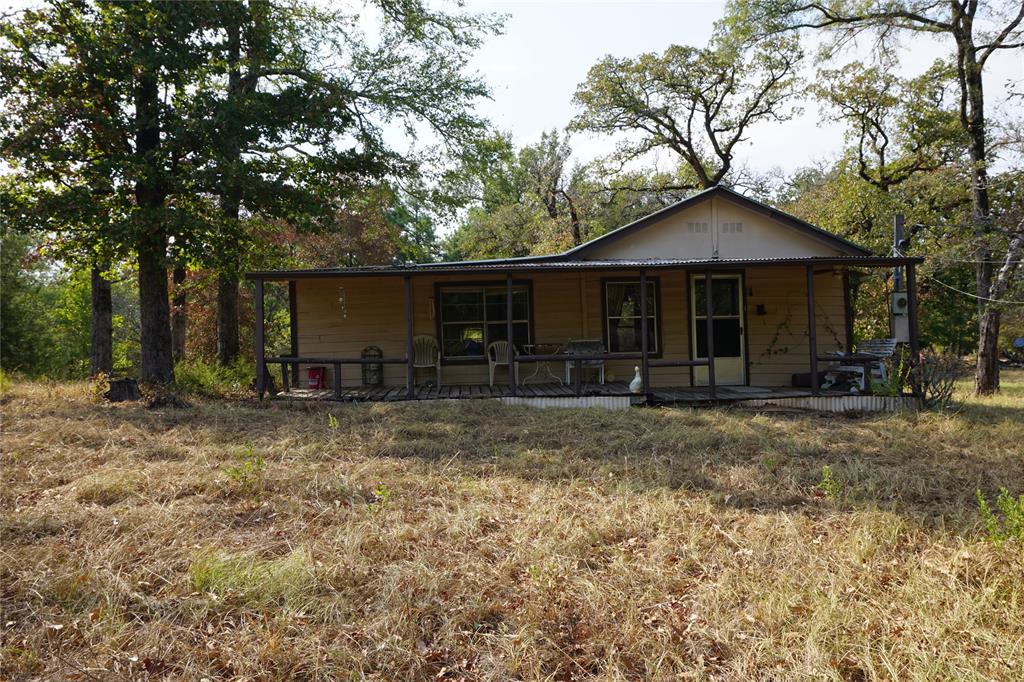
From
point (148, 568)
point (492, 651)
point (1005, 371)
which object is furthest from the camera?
point (1005, 371)

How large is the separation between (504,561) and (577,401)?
6.09 meters

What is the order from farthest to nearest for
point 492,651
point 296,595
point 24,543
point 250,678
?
point 24,543 → point 296,595 → point 492,651 → point 250,678

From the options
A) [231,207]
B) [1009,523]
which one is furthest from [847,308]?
[231,207]

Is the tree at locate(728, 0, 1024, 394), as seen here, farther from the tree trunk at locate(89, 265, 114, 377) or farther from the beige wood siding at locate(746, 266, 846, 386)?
the tree trunk at locate(89, 265, 114, 377)

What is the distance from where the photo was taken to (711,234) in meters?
11.8

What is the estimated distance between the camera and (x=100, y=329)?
12.1 m

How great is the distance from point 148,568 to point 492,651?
2.10m

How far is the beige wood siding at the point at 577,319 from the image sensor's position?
11.6 m

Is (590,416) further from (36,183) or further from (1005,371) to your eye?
(1005,371)

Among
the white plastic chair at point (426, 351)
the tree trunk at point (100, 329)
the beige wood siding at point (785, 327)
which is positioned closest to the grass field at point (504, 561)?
the white plastic chair at point (426, 351)

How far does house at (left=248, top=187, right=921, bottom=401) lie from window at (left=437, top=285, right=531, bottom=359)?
2 cm

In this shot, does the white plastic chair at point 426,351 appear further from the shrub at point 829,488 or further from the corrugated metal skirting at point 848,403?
the shrub at point 829,488

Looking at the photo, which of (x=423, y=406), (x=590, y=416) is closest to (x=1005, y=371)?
(x=590, y=416)

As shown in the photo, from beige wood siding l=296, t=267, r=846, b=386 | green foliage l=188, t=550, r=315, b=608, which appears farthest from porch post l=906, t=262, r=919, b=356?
green foliage l=188, t=550, r=315, b=608
